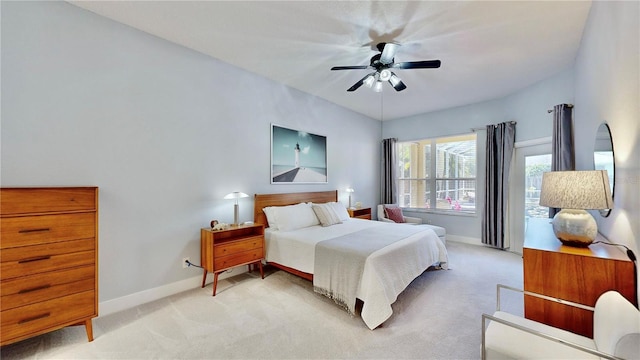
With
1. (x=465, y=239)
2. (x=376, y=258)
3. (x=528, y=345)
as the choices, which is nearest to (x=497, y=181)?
(x=465, y=239)

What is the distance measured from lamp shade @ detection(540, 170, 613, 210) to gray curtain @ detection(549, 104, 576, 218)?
2020 millimetres

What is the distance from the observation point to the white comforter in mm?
2277

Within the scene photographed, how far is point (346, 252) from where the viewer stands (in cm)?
258

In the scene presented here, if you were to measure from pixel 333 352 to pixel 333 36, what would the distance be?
2.92 meters

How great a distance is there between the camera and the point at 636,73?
4.41 feet

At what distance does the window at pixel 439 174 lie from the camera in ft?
17.4

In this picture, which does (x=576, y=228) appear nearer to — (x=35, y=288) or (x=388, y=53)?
(x=388, y=53)

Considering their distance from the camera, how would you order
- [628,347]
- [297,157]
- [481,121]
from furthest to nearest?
1. [481,121]
2. [297,157]
3. [628,347]

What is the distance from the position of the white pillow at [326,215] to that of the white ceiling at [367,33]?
Result: 1.98 metres

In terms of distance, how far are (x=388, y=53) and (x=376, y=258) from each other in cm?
214

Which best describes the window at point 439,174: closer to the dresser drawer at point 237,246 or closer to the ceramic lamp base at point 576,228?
the ceramic lamp base at point 576,228

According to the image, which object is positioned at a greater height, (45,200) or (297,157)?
(297,157)

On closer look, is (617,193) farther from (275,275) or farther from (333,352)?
(275,275)

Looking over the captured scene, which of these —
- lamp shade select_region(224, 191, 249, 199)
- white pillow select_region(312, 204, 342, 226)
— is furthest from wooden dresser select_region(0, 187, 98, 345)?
white pillow select_region(312, 204, 342, 226)
